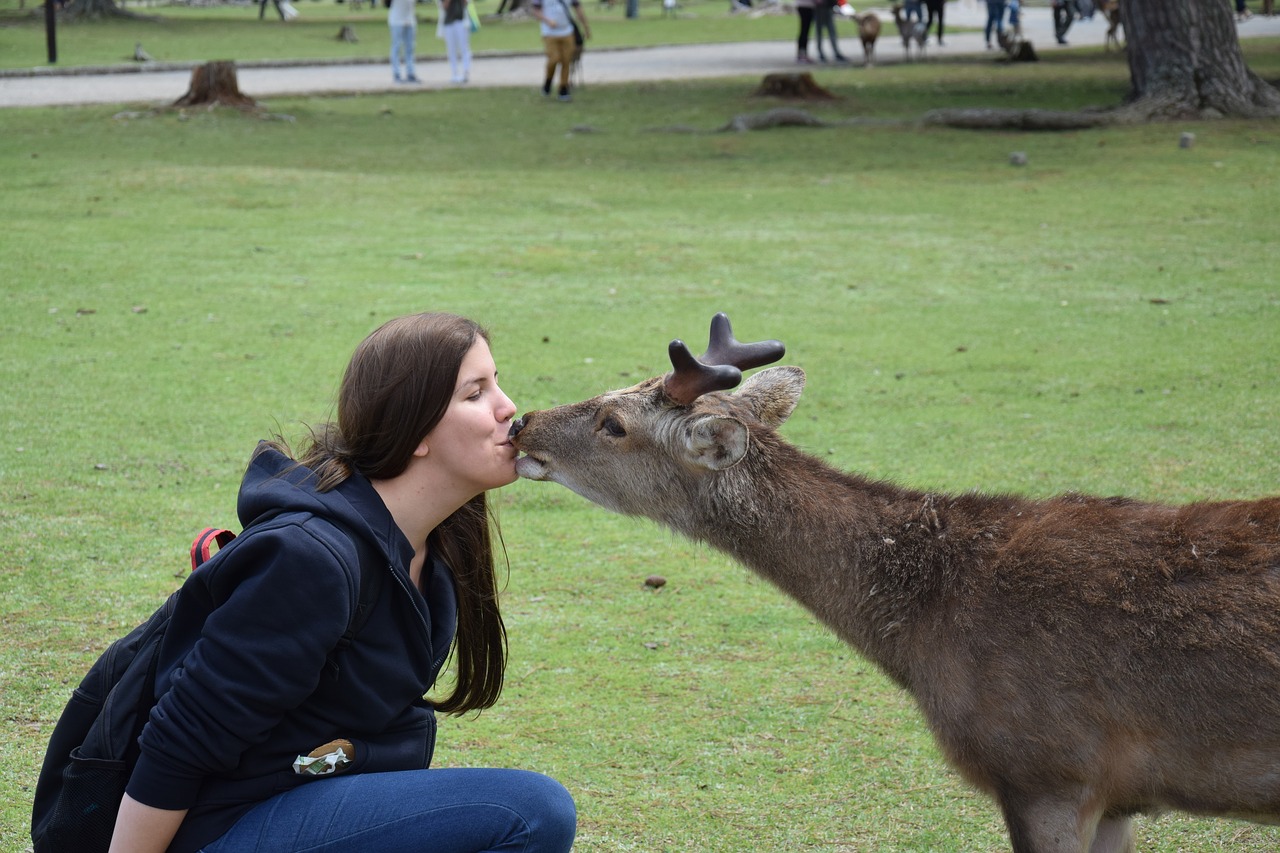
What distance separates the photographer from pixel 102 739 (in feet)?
10.2

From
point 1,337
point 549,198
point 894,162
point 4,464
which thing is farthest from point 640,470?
point 894,162

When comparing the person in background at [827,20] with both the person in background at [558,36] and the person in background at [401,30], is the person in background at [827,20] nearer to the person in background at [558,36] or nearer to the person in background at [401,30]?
the person in background at [558,36]

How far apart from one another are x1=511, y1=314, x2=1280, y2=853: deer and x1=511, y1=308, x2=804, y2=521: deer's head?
4cm

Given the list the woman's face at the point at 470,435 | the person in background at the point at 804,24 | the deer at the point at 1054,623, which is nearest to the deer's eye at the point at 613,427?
the deer at the point at 1054,623

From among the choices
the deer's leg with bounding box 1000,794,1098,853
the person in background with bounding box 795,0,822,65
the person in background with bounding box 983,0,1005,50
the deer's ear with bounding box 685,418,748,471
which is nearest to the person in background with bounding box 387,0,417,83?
the person in background with bounding box 795,0,822,65

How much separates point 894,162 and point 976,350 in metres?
9.10

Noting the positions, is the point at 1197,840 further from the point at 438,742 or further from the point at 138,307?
the point at 138,307

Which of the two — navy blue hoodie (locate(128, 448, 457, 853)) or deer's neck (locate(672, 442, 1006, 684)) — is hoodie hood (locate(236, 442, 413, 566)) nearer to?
navy blue hoodie (locate(128, 448, 457, 853))

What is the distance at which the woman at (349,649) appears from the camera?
117 inches

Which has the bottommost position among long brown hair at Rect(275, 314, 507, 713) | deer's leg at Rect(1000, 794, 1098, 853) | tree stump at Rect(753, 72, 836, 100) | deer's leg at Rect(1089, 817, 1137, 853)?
deer's leg at Rect(1089, 817, 1137, 853)

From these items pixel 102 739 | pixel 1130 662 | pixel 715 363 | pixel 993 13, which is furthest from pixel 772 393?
pixel 993 13

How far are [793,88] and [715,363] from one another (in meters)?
21.5

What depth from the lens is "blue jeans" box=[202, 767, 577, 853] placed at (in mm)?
3105

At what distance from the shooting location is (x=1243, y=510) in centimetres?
395
